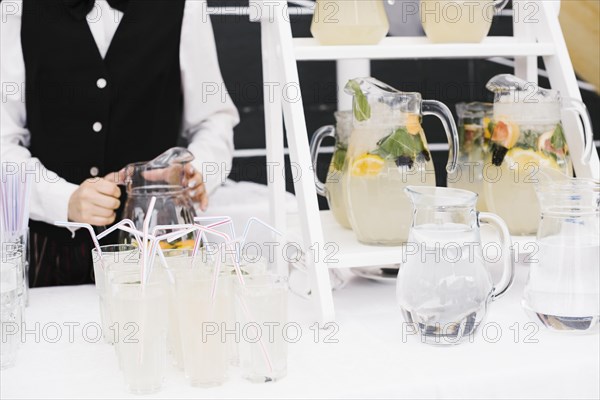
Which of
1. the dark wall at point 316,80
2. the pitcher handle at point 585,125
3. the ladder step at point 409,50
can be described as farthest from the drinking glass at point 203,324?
the dark wall at point 316,80

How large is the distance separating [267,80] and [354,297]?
17.5 inches

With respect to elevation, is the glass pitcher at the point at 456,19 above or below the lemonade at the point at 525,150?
above

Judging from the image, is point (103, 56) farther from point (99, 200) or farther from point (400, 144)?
point (400, 144)

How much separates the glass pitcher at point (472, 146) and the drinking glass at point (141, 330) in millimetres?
725

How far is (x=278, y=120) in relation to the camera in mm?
1475

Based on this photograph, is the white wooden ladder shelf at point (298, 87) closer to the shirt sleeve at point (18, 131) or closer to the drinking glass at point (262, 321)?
the drinking glass at point (262, 321)

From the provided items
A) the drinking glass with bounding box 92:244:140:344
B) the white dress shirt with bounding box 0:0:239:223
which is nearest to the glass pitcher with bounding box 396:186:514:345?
the drinking glass with bounding box 92:244:140:344

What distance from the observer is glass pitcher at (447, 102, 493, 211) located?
57.0 inches

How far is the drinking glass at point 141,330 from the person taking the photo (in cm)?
95

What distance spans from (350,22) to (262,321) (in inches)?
23.8

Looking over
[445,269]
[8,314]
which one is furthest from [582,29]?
[8,314]

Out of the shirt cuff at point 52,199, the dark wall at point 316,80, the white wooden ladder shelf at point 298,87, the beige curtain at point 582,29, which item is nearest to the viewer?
the white wooden ladder shelf at point 298,87

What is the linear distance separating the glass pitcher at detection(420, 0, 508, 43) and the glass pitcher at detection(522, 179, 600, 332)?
1.21 feet

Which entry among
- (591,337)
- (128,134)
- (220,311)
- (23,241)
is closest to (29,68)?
(128,134)
